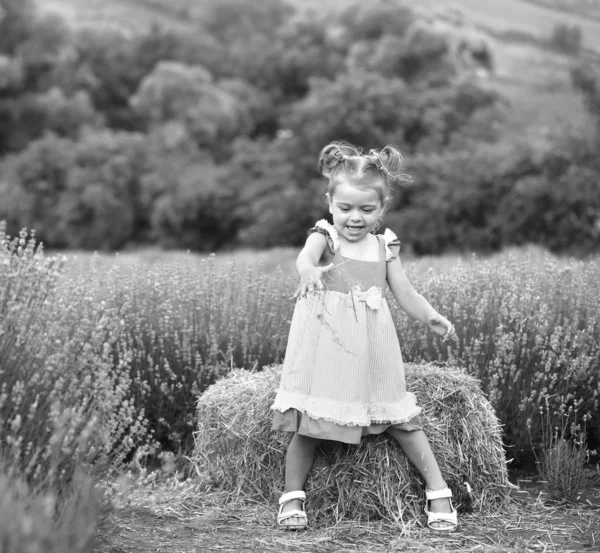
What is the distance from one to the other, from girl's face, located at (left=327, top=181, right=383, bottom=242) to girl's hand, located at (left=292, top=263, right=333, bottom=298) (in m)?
0.30

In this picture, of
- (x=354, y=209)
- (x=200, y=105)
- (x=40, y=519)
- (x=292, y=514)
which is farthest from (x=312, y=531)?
(x=200, y=105)

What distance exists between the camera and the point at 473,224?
15086 millimetres

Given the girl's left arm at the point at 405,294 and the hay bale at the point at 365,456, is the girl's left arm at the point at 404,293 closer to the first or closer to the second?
the girl's left arm at the point at 405,294

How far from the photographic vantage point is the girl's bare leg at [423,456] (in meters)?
3.19

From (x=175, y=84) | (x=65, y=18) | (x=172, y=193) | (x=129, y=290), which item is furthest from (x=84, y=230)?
(x=129, y=290)

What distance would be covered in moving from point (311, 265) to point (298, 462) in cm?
79

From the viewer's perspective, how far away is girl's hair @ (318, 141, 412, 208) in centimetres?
323

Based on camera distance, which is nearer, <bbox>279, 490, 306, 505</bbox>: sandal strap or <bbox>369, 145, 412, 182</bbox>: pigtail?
<bbox>279, 490, 306, 505</bbox>: sandal strap

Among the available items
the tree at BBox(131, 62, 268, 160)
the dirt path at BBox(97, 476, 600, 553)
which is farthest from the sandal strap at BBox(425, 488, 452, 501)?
the tree at BBox(131, 62, 268, 160)

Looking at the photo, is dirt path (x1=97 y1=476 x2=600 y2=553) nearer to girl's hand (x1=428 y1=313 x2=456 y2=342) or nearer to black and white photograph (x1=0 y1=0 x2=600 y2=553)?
black and white photograph (x1=0 y1=0 x2=600 y2=553)

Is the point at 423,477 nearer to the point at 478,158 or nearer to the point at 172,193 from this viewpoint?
the point at 478,158

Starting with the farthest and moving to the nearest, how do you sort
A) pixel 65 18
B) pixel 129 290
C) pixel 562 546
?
pixel 65 18, pixel 129 290, pixel 562 546

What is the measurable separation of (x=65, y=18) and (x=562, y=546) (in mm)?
24275

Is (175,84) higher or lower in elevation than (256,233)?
higher
